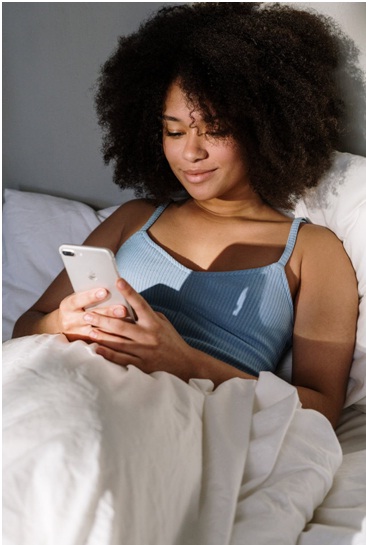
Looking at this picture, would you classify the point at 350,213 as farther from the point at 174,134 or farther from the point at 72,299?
the point at 72,299

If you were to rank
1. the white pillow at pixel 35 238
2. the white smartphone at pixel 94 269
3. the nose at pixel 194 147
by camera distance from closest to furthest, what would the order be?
the white smartphone at pixel 94 269, the nose at pixel 194 147, the white pillow at pixel 35 238

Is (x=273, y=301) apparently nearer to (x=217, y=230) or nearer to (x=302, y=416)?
(x=217, y=230)

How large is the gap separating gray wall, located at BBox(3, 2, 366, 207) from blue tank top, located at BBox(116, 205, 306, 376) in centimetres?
55

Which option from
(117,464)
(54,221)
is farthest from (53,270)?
(117,464)

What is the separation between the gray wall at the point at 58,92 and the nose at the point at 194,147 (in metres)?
0.54

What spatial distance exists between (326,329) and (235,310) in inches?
6.8

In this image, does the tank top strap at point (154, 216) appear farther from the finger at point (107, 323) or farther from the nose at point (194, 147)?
the finger at point (107, 323)

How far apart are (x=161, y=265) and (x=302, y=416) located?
469mm

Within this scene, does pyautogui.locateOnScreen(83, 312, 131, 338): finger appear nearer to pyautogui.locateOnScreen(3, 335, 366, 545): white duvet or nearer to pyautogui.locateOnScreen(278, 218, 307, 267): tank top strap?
pyautogui.locateOnScreen(3, 335, 366, 545): white duvet

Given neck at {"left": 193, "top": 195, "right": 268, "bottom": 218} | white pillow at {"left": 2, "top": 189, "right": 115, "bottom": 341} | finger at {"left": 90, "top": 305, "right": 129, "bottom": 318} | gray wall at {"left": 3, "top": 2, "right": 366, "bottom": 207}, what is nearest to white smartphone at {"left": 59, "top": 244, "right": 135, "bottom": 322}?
finger at {"left": 90, "top": 305, "right": 129, "bottom": 318}

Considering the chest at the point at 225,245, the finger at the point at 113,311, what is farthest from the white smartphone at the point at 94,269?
the chest at the point at 225,245

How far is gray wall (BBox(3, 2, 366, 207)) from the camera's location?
1.83 m

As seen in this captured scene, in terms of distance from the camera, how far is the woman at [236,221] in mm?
1322

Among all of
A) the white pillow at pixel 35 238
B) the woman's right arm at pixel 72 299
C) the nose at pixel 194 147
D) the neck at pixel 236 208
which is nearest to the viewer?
the woman's right arm at pixel 72 299
